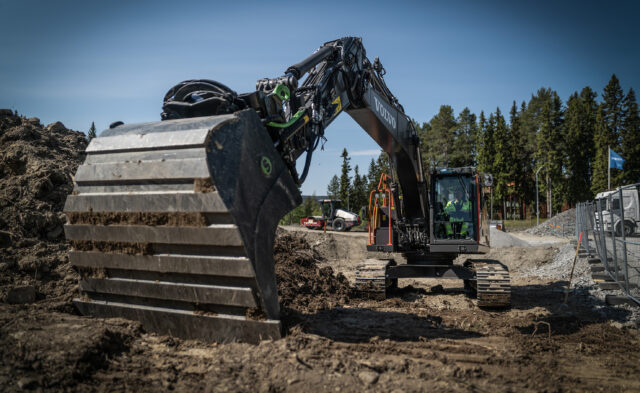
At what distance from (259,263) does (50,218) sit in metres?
4.89

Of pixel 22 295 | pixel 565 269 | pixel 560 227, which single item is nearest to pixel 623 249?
pixel 565 269

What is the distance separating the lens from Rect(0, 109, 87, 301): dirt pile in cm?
545

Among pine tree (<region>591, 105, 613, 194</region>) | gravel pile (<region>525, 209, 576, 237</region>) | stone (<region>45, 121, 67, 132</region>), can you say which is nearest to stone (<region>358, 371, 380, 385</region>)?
stone (<region>45, 121, 67, 132</region>)

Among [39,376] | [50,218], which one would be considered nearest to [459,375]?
[39,376]

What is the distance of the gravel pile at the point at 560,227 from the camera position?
2846 cm

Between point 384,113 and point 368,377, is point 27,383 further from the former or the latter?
point 384,113

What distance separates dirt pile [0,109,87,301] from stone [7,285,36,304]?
15mm

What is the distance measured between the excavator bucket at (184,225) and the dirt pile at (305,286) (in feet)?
6.67

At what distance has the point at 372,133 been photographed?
7562 mm

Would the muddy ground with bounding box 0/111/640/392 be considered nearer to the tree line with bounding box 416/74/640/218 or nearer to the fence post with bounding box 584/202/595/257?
the fence post with bounding box 584/202/595/257

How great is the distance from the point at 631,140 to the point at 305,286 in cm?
4685

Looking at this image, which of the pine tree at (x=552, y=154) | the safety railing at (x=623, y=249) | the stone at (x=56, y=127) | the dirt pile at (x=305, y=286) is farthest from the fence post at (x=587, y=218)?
the pine tree at (x=552, y=154)

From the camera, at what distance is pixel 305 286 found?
7.93 meters

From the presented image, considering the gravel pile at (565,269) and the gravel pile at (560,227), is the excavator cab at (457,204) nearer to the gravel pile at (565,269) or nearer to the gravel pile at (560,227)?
the gravel pile at (565,269)
